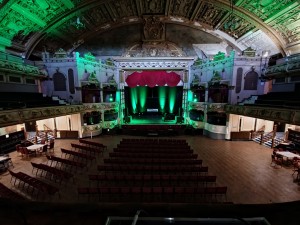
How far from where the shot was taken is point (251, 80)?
16609mm

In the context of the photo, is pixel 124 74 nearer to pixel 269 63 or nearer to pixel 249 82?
pixel 249 82

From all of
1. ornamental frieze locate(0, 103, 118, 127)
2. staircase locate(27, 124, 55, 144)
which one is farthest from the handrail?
staircase locate(27, 124, 55, 144)

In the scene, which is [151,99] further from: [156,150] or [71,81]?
[156,150]

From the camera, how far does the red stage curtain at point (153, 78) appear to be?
2036 cm

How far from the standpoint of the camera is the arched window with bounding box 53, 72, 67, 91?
17234 millimetres

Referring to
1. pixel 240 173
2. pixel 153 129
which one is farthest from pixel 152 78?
pixel 240 173

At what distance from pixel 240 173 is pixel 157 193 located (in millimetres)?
6030

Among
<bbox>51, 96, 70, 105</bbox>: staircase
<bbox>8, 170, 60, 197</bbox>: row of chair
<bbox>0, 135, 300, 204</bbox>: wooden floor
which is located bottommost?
<bbox>0, 135, 300, 204</bbox>: wooden floor

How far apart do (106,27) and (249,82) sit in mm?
17959

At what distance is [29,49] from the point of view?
55.0 feet

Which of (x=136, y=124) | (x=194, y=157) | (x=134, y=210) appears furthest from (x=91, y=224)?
(x=136, y=124)

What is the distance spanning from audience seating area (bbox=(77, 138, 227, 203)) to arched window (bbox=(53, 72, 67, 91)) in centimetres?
1030

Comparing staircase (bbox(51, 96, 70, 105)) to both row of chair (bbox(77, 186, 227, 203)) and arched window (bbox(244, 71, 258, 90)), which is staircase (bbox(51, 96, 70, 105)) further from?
arched window (bbox(244, 71, 258, 90))

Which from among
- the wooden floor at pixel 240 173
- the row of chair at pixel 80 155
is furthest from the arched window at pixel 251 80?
the row of chair at pixel 80 155
